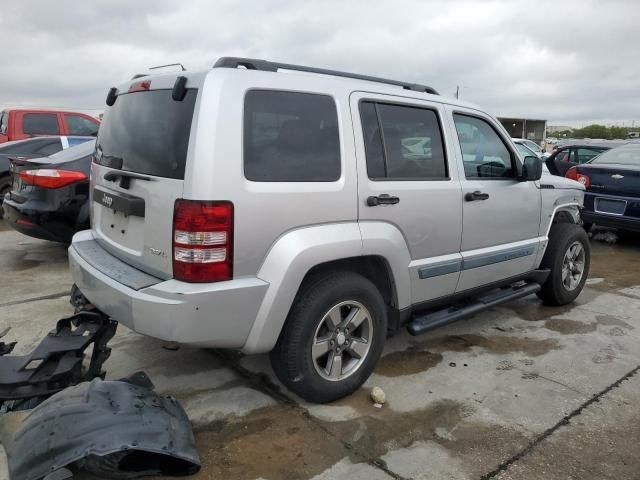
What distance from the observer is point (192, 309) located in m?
2.57

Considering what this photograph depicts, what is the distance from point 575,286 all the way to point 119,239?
436 centimetres

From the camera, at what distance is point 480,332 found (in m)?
4.54

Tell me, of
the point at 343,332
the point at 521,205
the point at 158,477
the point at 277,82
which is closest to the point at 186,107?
the point at 277,82

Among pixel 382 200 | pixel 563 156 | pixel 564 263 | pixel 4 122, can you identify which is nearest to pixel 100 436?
pixel 382 200

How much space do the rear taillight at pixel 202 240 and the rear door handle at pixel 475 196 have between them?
190cm

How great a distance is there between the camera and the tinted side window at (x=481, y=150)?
3.91m

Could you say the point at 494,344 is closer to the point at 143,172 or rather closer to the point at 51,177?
the point at 143,172

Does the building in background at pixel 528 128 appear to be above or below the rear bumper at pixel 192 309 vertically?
above

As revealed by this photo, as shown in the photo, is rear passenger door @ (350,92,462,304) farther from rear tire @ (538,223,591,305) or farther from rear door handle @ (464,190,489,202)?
rear tire @ (538,223,591,305)

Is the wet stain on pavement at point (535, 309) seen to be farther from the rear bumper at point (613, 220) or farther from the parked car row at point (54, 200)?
the parked car row at point (54, 200)

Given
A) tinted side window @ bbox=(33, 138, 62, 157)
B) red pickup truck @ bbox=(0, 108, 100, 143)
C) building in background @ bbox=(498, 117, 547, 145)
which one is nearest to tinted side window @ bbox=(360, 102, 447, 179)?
tinted side window @ bbox=(33, 138, 62, 157)

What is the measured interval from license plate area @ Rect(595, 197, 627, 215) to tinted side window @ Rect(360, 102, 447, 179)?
5.11 metres

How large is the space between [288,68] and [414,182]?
108 cm

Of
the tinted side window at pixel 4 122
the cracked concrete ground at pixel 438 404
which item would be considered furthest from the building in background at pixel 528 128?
the cracked concrete ground at pixel 438 404
